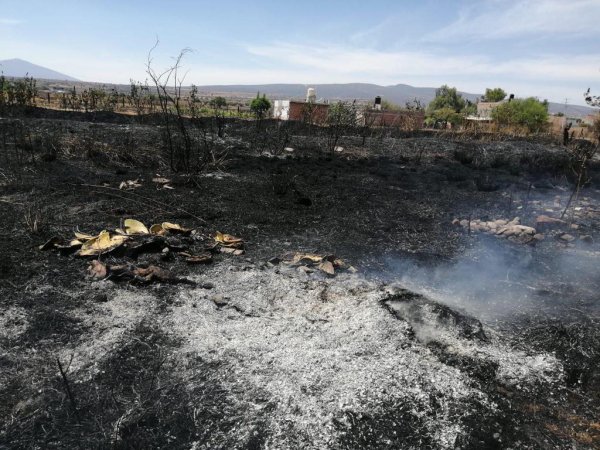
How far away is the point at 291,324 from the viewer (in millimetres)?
3287

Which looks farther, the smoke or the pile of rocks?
the pile of rocks

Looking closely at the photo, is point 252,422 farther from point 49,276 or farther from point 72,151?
point 72,151

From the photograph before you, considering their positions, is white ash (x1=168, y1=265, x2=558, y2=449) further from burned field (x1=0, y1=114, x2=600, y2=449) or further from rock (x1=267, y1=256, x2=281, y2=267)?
rock (x1=267, y1=256, x2=281, y2=267)

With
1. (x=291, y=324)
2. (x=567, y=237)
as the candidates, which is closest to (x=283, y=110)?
(x=567, y=237)

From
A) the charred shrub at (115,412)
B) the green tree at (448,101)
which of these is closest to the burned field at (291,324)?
the charred shrub at (115,412)

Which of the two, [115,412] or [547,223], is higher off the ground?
[547,223]

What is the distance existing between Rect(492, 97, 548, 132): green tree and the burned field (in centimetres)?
1998

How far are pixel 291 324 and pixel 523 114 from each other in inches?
1153

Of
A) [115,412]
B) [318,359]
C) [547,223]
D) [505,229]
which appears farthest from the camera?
[547,223]

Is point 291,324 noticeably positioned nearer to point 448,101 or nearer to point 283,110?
point 283,110

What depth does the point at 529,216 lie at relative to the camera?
6.75 meters

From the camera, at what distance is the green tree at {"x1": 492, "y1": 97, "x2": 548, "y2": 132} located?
950 inches

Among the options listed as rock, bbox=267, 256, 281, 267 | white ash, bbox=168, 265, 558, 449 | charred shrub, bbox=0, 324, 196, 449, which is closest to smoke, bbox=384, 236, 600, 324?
white ash, bbox=168, 265, 558, 449

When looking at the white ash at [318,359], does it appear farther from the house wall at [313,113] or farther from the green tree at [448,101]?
the green tree at [448,101]
